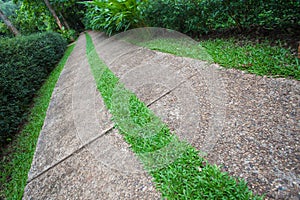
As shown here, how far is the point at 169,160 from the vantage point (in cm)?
128

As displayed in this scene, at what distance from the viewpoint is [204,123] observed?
56.1 inches

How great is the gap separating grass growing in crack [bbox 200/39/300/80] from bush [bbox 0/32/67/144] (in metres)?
3.21

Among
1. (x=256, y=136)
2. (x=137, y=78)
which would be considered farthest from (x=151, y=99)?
(x=256, y=136)

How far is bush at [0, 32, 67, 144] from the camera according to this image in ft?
8.34

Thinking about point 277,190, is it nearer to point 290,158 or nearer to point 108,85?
point 290,158

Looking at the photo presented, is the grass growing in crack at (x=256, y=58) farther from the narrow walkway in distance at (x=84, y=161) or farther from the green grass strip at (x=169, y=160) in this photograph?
the narrow walkway in distance at (x=84, y=161)

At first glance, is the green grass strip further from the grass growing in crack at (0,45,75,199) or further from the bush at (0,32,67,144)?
the bush at (0,32,67,144)

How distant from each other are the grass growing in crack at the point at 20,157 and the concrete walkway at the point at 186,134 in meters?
0.12

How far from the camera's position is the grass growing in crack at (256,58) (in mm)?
1710

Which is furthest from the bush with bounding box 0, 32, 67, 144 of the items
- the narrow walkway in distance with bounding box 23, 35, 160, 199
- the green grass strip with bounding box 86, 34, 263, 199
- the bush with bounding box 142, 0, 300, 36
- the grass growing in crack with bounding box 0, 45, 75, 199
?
the bush with bounding box 142, 0, 300, 36

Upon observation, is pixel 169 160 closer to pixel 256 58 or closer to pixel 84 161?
pixel 84 161

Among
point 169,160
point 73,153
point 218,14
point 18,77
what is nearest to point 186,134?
point 169,160

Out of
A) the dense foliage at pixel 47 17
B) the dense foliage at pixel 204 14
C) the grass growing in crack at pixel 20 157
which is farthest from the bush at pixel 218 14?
the dense foliage at pixel 47 17

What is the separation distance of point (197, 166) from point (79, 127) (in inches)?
58.9
